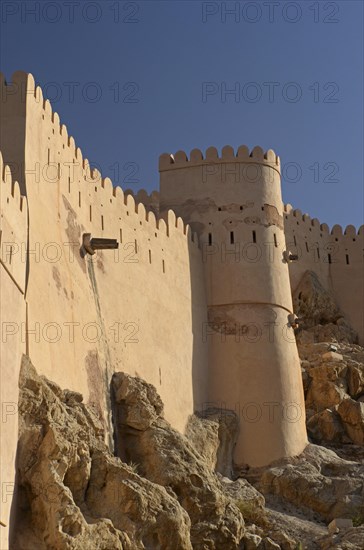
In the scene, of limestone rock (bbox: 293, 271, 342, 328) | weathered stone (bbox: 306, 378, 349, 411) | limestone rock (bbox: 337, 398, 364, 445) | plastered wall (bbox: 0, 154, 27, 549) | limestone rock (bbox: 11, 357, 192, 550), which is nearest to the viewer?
plastered wall (bbox: 0, 154, 27, 549)

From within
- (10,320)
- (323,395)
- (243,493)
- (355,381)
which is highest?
(355,381)

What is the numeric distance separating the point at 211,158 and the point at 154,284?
4.60 meters

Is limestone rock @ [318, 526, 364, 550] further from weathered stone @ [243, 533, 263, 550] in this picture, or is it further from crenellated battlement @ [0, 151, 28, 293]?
Answer: crenellated battlement @ [0, 151, 28, 293]

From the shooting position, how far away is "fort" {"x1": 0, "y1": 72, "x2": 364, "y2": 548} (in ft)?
50.5

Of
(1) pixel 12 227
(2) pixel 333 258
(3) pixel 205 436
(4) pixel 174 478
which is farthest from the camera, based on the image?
(2) pixel 333 258

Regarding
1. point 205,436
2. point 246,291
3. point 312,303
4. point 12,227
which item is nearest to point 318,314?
point 312,303

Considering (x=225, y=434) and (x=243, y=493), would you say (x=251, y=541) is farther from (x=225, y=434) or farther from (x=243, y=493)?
(x=225, y=434)

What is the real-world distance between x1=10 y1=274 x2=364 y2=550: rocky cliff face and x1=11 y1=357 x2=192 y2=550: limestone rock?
1cm

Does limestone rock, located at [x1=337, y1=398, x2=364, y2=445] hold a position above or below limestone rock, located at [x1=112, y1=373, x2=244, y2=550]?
above

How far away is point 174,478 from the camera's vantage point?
16359 millimetres

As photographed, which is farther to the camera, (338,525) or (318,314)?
(318,314)

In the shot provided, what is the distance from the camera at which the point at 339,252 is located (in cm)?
3030

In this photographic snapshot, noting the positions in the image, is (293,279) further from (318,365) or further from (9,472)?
(9,472)

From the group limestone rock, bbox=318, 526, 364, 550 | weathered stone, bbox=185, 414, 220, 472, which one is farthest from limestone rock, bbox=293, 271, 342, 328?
limestone rock, bbox=318, 526, 364, 550
